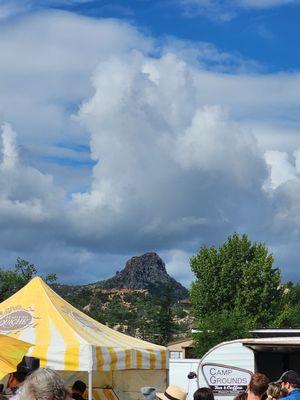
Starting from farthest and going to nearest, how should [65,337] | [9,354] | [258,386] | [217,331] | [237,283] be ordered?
[237,283] → [217,331] → [65,337] → [9,354] → [258,386]

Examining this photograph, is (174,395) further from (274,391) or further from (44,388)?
(44,388)

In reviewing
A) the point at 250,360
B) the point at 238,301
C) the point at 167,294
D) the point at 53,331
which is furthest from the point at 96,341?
the point at 167,294

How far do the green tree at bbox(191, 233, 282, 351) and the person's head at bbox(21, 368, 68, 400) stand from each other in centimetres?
5251

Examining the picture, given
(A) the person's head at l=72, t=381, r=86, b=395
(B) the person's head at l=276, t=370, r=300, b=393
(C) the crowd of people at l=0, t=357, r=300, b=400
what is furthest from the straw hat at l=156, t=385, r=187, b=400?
(A) the person's head at l=72, t=381, r=86, b=395

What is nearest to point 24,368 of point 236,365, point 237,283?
point 236,365

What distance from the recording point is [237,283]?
59.9 m

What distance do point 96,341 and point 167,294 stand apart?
76628 mm

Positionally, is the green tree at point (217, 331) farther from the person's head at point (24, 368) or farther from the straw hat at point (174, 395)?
the straw hat at point (174, 395)

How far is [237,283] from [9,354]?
168 feet

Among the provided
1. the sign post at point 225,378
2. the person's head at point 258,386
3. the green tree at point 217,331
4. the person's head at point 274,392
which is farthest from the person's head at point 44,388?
the green tree at point 217,331

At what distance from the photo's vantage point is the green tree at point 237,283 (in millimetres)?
58375

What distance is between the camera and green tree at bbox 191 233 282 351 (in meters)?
58.4

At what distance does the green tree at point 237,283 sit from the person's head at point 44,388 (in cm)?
5251

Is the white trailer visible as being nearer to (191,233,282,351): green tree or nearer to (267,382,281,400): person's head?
(267,382,281,400): person's head
